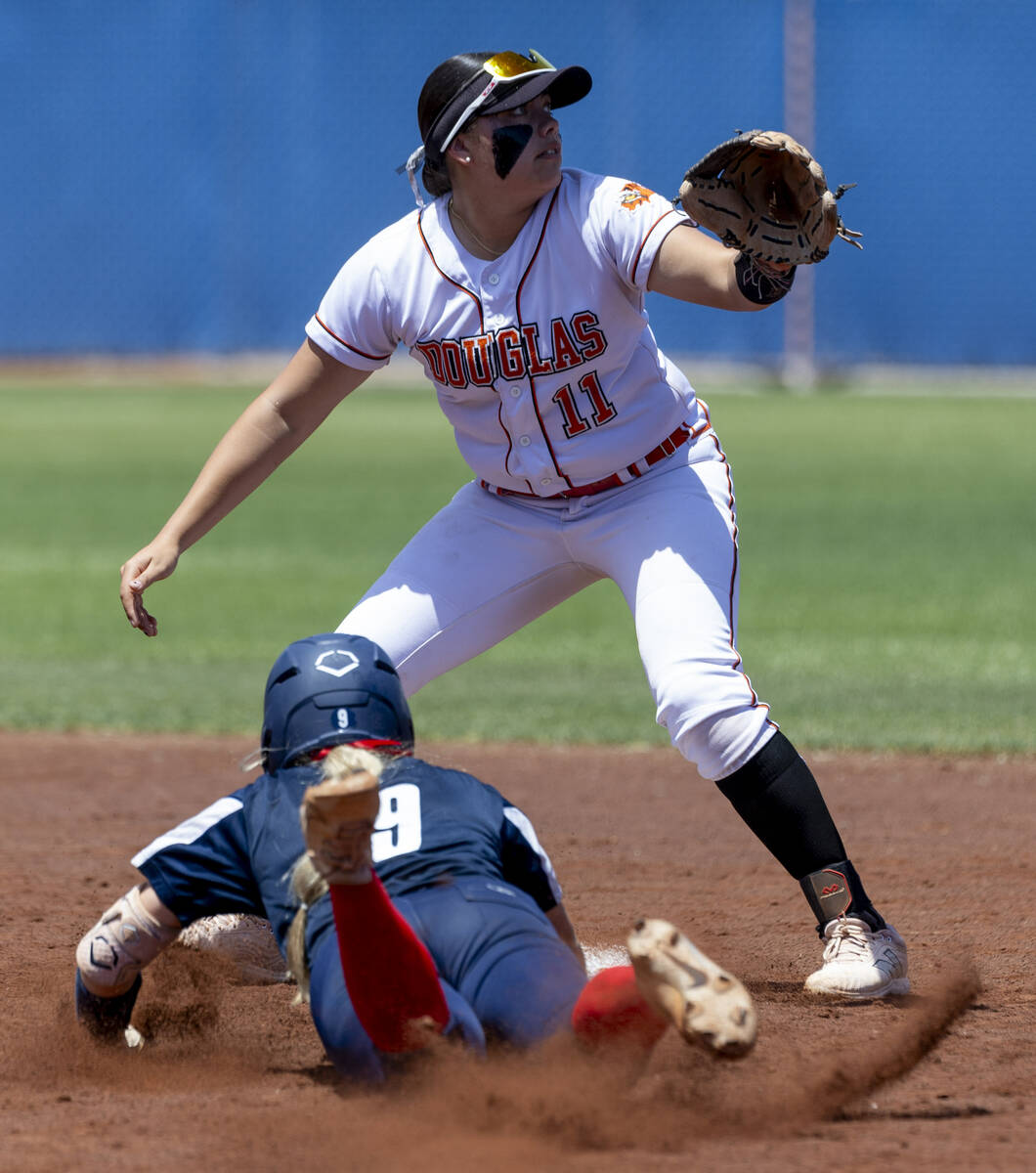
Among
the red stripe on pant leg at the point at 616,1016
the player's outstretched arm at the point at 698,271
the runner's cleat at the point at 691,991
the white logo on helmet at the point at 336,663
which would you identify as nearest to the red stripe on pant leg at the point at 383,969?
the red stripe on pant leg at the point at 616,1016

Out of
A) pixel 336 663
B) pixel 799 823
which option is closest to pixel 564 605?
pixel 799 823

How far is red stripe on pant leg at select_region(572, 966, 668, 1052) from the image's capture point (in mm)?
2490

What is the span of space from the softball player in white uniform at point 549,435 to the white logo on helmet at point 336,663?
66 cm

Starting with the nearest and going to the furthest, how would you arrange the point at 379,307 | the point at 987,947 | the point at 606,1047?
the point at 606,1047 → the point at 379,307 → the point at 987,947

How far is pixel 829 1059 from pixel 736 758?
2.18 feet

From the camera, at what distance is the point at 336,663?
3002 millimetres

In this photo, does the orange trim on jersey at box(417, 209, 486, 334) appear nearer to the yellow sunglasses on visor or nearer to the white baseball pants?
the yellow sunglasses on visor

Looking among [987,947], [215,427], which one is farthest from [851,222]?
[987,947]

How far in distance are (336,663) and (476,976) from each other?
64 centimetres

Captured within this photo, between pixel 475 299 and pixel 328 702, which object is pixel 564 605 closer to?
pixel 475 299

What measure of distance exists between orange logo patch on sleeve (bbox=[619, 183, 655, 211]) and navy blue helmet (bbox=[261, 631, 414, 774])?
3.60 feet

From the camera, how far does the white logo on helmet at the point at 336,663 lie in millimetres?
2984

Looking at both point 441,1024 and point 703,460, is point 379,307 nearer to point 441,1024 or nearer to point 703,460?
point 703,460

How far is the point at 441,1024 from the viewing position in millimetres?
2572
